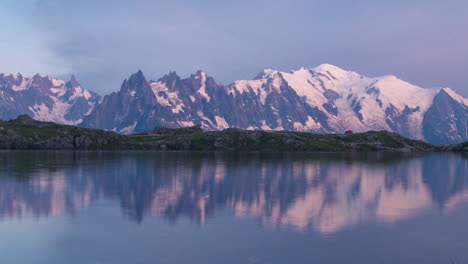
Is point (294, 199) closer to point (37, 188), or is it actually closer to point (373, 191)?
point (373, 191)

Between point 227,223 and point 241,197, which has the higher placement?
point 227,223

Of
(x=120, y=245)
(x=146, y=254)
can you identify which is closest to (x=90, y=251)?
(x=120, y=245)

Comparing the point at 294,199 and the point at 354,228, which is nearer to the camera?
the point at 354,228

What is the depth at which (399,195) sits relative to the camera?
81062 millimetres

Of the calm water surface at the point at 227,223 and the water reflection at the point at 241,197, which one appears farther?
the water reflection at the point at 241,197

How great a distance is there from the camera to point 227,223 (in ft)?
174

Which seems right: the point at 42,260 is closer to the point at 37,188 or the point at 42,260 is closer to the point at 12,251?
the point at 12,251

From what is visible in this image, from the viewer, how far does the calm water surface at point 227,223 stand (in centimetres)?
4022

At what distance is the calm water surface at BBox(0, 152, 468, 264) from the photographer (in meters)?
40.2

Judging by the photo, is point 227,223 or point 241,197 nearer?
point 227,223

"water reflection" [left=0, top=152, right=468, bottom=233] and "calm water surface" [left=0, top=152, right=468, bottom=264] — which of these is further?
"water reflection" [left=0, top=152, right=468, bottom=233]

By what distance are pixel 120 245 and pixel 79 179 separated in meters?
60.6

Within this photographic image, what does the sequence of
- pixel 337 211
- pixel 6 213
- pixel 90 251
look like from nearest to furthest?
pixel 90 251 < pixel 6 213 < pixel 337 211

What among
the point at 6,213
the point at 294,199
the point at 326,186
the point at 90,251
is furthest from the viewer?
the point at 326,186
